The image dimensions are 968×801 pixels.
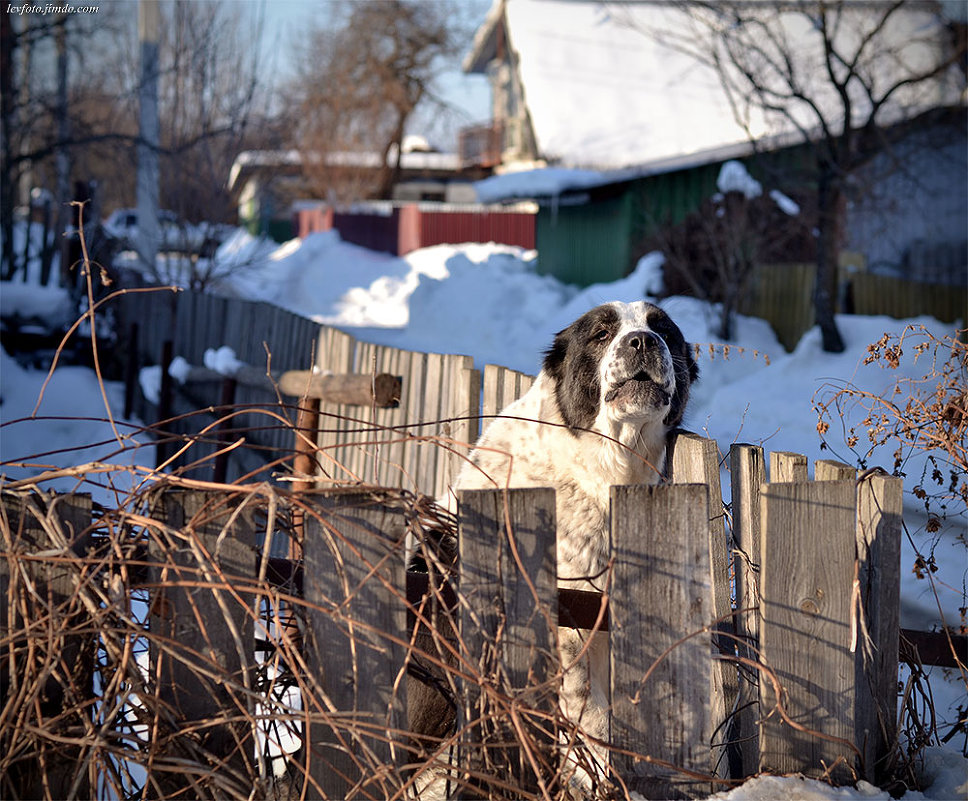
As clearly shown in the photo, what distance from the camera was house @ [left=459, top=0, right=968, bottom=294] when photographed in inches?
610

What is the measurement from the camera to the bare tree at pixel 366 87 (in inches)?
1709

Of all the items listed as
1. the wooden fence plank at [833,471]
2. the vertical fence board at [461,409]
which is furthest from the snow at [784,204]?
the wooden fence plank at [833,471]

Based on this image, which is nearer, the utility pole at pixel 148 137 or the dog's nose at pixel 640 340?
the dog's nose at pixel 640 340

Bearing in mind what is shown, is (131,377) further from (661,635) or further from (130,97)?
(661,635)

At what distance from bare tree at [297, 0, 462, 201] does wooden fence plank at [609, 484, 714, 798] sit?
4287 centimetres

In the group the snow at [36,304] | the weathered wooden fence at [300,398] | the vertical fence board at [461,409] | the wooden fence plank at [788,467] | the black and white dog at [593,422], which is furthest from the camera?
the snow at [36,304]

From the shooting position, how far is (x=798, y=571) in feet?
6.85

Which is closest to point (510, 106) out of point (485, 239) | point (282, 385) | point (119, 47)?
point (485, 239)

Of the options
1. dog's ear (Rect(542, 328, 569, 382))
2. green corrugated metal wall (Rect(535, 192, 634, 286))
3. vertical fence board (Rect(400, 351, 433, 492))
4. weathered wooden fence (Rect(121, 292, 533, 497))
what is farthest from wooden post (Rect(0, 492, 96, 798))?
green corrugated metal wall (Rect(535, 192, 634, 286))

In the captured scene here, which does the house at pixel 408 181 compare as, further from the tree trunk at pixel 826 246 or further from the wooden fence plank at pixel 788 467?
the wooden fence plank at pixel 788 467

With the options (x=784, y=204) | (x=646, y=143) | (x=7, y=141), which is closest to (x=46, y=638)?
A: (x=7, y=141)

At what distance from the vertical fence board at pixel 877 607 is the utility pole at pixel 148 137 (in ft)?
41.4

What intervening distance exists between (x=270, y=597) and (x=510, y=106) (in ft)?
114

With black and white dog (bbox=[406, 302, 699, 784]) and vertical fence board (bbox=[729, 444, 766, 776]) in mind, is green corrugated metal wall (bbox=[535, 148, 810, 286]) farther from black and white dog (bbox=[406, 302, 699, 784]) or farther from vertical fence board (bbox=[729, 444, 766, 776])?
vertical fence board (bbox=[729, 444, 766, 776])
